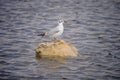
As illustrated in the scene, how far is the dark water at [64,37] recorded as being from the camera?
13.8 m

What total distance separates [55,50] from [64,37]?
440 centimetres

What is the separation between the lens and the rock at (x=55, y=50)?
15070mm

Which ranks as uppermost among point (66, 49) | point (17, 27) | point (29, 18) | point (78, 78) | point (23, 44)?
point (29, 18)

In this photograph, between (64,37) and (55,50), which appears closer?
(55,50)

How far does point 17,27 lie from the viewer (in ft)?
70.8

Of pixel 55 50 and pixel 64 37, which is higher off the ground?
pixel 64 37

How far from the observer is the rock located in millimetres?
15070

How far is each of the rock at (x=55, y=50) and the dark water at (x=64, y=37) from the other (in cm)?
42

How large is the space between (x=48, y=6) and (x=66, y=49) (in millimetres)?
13580

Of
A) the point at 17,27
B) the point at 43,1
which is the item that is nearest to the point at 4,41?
the point at 17,27

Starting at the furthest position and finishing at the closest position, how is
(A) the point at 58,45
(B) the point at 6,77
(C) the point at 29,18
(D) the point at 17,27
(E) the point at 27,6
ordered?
(E) the point at 27,6
(C) the point at 29,18
(D) the point at 17,27
(A) the point at 58,45
(B) the point at 6,77

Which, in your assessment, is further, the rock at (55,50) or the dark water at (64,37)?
the rock at (55,50)

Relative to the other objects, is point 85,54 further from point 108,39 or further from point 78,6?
point 78,6

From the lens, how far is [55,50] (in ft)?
49.6
